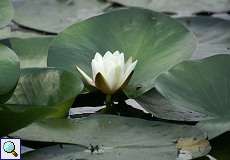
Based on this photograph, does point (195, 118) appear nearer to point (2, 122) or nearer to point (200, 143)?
point (200, 143)

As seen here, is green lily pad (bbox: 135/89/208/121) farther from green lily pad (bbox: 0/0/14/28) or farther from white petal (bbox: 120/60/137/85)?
green lily pad (bbox: 0/0/14/28)

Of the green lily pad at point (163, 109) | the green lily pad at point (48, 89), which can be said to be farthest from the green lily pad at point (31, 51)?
the green lily pad at point (163, 109)

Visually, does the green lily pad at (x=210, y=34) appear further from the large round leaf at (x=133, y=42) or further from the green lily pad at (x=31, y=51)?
the green lily pad at (x=31, y=51)

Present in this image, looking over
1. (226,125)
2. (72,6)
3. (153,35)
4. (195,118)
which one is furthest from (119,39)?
(72,6)

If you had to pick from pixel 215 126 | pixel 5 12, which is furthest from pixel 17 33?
pixel 215 126

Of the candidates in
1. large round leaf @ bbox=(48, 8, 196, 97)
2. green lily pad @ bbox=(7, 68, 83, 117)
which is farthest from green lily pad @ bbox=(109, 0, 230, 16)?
green lily pad @ bbox=(7, 68, 83, 117)

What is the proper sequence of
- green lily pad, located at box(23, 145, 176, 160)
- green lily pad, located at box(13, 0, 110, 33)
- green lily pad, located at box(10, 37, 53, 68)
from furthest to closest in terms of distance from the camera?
green lily pad, located at box(13, 0, 110, 33)
green lily pad, located at box(10, 37, 53, 68)
green lily pad, located at box(23, 145, 176, 160)
